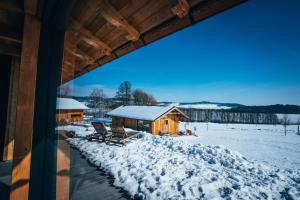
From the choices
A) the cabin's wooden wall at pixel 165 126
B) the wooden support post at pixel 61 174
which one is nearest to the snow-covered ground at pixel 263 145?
the cabin's wooden wall at pixel 165 126

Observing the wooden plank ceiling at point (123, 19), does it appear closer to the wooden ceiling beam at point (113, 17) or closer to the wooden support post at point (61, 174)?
the wooden ceiling beam at point (113, 17)

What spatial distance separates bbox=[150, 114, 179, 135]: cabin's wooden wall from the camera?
785 inches

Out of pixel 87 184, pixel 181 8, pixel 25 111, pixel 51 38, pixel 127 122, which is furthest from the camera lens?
pixel 127 122

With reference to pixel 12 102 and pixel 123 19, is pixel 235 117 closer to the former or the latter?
pixel 12 102

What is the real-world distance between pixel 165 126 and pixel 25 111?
19895 millimetres

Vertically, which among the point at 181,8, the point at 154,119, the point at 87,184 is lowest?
the point at 87,184

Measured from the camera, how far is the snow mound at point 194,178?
4363mm

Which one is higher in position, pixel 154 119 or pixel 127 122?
pixel 154 119

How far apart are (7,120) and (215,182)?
6.41m

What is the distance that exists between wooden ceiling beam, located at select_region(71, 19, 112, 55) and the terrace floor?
3112 millimetres

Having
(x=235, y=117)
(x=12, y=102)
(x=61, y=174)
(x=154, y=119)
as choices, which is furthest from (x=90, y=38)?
(x=235, y=117)

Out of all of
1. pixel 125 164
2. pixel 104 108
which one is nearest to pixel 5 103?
pixel 125 164

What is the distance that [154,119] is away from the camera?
19328mm

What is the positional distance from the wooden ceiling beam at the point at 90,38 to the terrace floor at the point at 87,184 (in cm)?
311
